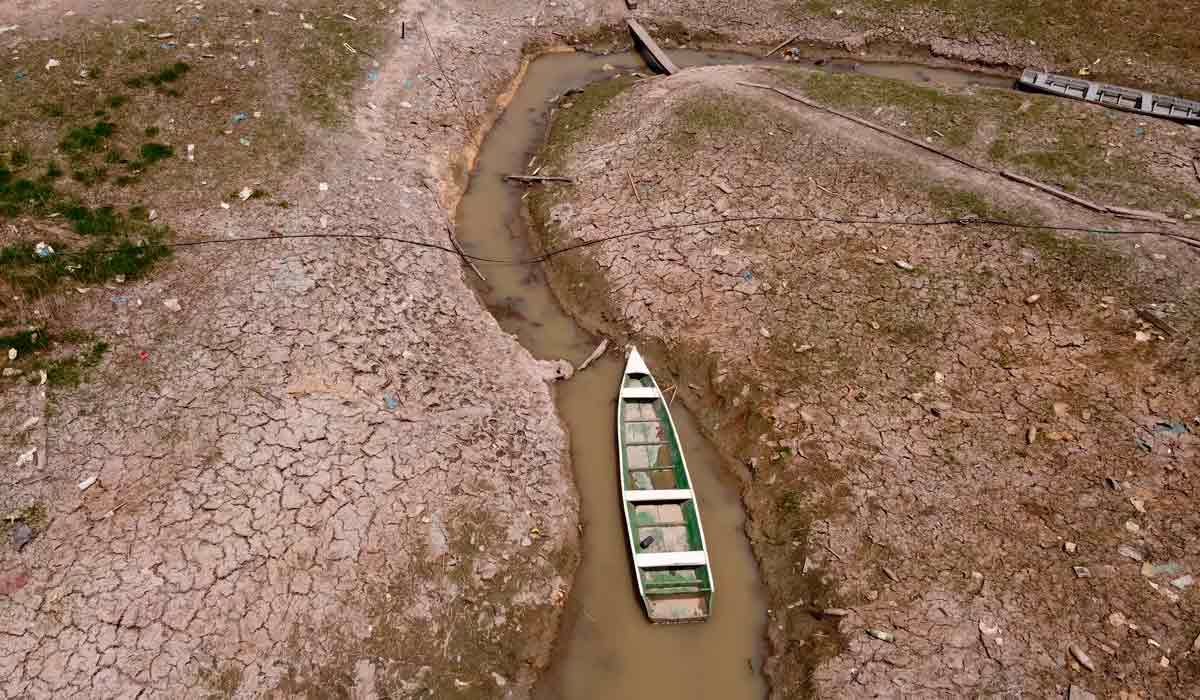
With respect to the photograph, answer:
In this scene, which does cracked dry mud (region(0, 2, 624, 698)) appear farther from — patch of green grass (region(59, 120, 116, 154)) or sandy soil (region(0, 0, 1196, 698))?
patch of green grass (region(59, 120, 116, 154))

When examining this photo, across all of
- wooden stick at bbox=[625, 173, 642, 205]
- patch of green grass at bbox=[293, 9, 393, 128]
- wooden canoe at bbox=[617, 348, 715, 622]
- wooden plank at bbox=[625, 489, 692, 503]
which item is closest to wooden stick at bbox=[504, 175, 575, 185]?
wooden stick at bbox=[625, 173, 642, 205]

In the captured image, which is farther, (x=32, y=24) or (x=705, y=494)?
(x=32, y=24)

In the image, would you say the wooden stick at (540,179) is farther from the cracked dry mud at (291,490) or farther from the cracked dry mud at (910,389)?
the cracked dry mud at (291,490)

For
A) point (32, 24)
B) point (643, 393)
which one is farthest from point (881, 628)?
point (32, 24)

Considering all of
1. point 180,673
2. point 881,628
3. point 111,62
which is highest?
point 111,62

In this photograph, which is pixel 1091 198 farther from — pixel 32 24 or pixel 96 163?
pixel 32 24

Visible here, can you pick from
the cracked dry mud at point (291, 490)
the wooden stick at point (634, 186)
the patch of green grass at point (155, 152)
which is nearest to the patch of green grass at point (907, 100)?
the wooden stick at point (634, 186)
